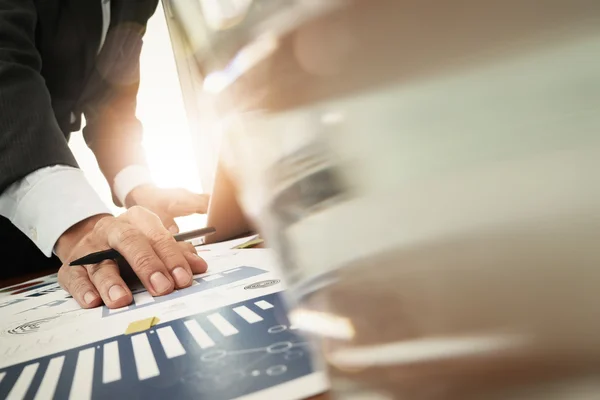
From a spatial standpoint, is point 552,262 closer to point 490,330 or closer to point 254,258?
point 490,330

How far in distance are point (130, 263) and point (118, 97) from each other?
0.76m

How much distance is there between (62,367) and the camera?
198 millimetres

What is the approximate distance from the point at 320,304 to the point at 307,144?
37 mm

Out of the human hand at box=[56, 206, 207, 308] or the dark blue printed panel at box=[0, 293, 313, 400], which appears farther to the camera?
the human hand at box=[56, 206, 207, 308]

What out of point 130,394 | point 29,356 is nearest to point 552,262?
point 130,394

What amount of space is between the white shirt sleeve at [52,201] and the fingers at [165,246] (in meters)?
0.07

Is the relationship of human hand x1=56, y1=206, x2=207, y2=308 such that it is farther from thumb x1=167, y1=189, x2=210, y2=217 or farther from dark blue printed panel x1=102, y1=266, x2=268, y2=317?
thumb x1=167, y1=189, x2=210, y2=217

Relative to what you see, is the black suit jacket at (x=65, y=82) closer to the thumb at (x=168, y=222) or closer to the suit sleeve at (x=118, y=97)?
the suit sleeve at (x=118, y=97)

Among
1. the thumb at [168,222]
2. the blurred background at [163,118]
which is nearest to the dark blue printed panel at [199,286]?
the thumb at [168,222]

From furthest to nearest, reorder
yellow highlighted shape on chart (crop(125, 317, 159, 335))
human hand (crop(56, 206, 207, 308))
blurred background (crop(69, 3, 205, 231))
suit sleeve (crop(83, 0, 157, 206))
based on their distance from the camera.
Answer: blurred background (crop(69, 3, 205, 231)), suit sleeve (crop(83, 0, 157, 206)), human hand (crop(56, 206, 207, 308)), yellow highlighted shape on chart (crop(125, 317, 159, 335))

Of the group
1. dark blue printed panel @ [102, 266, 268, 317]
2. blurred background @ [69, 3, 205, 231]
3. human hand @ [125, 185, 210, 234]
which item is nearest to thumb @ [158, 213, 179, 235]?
human hand @ [125, 185, 210, 234]

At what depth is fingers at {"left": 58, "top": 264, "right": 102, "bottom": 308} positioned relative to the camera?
1.10 feet

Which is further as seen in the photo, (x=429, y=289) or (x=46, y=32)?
(x=46, y=32)

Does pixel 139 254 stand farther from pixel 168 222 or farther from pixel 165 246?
pixel 168 222
